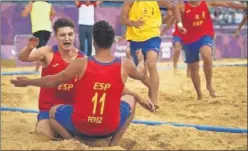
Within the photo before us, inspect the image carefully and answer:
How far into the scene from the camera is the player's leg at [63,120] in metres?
4.59

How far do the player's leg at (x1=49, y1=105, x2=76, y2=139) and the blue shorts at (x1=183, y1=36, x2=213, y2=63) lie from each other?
4.17 m

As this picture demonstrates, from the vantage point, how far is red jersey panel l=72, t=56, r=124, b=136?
433cm

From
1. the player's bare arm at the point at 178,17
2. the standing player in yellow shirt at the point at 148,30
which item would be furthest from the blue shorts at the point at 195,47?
the standing player in yellow shirt at the point at 148,30

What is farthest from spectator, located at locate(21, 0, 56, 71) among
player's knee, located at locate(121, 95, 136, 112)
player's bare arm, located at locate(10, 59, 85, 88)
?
player's bare arm, located at locate(10, 59, 85, 88)

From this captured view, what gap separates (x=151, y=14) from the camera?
7.56m

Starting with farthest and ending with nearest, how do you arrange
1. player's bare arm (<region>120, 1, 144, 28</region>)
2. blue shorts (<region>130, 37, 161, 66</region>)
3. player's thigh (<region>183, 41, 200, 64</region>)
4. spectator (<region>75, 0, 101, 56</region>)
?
spectator (<region>75, 0, 101, 56</region>) < player's thigh (<region>183, 41, 200, 64</region>) < blue shorts (<region>130, 37, 161, 66</region>) < player's bare arm (<region>120, 1, 144, 28</region>)

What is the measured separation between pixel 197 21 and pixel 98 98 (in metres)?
4.41

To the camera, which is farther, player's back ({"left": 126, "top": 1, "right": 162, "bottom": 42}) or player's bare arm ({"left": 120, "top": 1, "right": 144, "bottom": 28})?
player's back ({"left": 126, "top": 1, "right": 162, "bottom": 42})

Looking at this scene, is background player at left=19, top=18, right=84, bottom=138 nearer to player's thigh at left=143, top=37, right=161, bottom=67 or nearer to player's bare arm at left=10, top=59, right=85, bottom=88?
player's bare arm at left=10, top=59, right=85, bottom=88

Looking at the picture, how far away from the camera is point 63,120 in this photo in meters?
4.62

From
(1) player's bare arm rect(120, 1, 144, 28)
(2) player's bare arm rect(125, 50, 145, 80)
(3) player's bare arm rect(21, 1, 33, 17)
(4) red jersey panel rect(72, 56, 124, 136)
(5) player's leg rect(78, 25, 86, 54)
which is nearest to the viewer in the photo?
(4) red jersey panel rect(72, 56, 124, 136)

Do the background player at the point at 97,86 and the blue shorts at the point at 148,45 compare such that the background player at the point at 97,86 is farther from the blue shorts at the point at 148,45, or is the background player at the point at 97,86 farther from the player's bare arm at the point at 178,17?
the player's bare arm at the point at 178,17

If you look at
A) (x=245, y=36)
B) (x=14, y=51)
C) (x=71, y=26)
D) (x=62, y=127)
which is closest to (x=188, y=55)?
(x=71, y=26)

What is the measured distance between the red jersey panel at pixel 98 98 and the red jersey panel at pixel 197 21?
413cm
